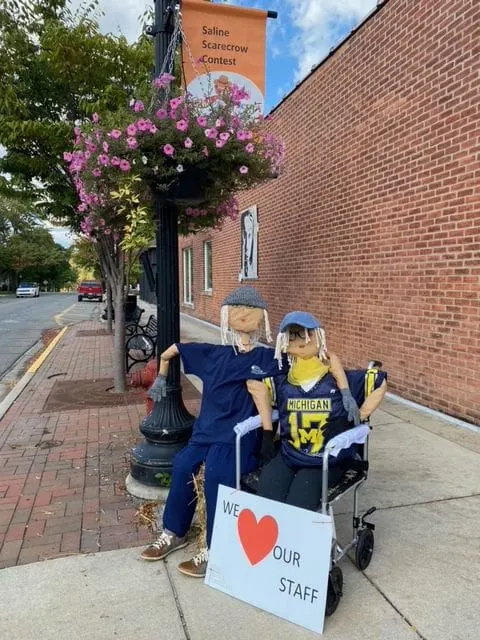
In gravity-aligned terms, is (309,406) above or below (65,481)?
above

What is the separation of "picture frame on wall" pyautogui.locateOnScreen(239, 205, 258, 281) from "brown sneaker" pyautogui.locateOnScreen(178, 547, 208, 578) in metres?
8.53

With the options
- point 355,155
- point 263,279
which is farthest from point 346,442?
point 263,279

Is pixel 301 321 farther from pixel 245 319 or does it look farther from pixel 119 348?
pixel 119 348

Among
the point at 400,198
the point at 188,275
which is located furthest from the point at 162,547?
the point at 188,275

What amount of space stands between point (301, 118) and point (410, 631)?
7818 mm

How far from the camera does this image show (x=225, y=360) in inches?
116

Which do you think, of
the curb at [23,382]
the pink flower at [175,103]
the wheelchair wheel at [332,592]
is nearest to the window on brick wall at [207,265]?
the curb at [23,382]

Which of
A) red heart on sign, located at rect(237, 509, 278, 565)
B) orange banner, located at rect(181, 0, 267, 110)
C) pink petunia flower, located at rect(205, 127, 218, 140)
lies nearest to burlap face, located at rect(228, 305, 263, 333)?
red heart on sign, located at rect(237, 509, 278, 565)

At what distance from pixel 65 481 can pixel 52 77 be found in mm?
4843

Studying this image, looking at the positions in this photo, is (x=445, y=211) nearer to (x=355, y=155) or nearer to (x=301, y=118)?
(x=355, y=155)

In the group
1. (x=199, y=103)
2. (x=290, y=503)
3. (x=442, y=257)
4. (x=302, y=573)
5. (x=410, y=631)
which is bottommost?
(x=410, y=631)

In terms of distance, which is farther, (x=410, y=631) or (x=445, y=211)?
(x=445, y=211)

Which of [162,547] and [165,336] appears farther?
[165,336]

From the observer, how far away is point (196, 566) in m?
2.70
